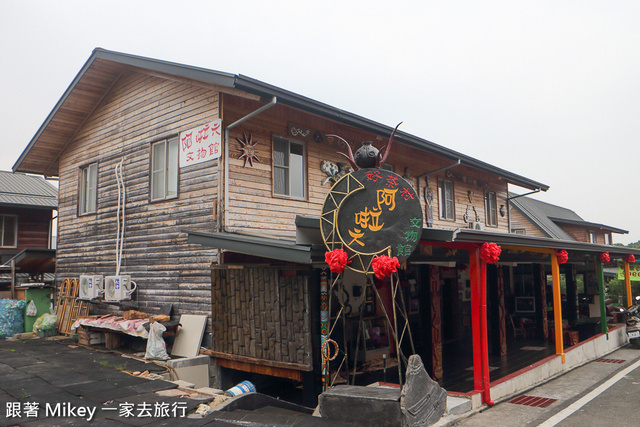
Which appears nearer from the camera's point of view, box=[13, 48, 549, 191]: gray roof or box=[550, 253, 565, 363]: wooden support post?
box=[13, 48, 549, 191]: gray roof

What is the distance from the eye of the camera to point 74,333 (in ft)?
43.9

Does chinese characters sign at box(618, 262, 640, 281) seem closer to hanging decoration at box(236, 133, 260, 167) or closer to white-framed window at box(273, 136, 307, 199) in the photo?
white-framed window at box(273, 136, 307, 199)

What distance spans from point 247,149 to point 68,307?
809 centimetres

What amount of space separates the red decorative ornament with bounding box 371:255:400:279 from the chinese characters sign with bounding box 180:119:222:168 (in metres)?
5.02

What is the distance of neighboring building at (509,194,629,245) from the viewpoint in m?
31.2

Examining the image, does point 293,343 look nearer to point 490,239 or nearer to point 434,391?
point 434,391

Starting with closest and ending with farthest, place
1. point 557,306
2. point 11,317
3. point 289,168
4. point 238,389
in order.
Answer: point 238,389 < point 557,306 < point 289,168 < point 11,317

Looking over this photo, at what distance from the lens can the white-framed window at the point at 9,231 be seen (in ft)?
71.8

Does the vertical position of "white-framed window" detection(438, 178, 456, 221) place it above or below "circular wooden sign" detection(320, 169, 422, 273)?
above

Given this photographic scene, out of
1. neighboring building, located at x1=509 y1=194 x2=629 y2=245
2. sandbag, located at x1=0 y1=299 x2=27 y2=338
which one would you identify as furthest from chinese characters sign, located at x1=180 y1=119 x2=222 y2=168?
neighboring building, located at x1=509 y1=194 x2=629 y2=245

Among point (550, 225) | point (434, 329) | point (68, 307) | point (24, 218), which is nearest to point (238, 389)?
point (434, 329)

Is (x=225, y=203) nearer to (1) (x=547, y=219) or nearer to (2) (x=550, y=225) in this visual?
(2) (x=550, y=225)

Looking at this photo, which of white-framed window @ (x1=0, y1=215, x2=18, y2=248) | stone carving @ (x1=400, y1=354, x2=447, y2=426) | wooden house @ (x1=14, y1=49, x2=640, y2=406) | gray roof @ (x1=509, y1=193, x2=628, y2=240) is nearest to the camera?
stone carving @ (x1=400, y1=354, x2=447, y2=426)

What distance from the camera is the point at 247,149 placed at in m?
10.5
